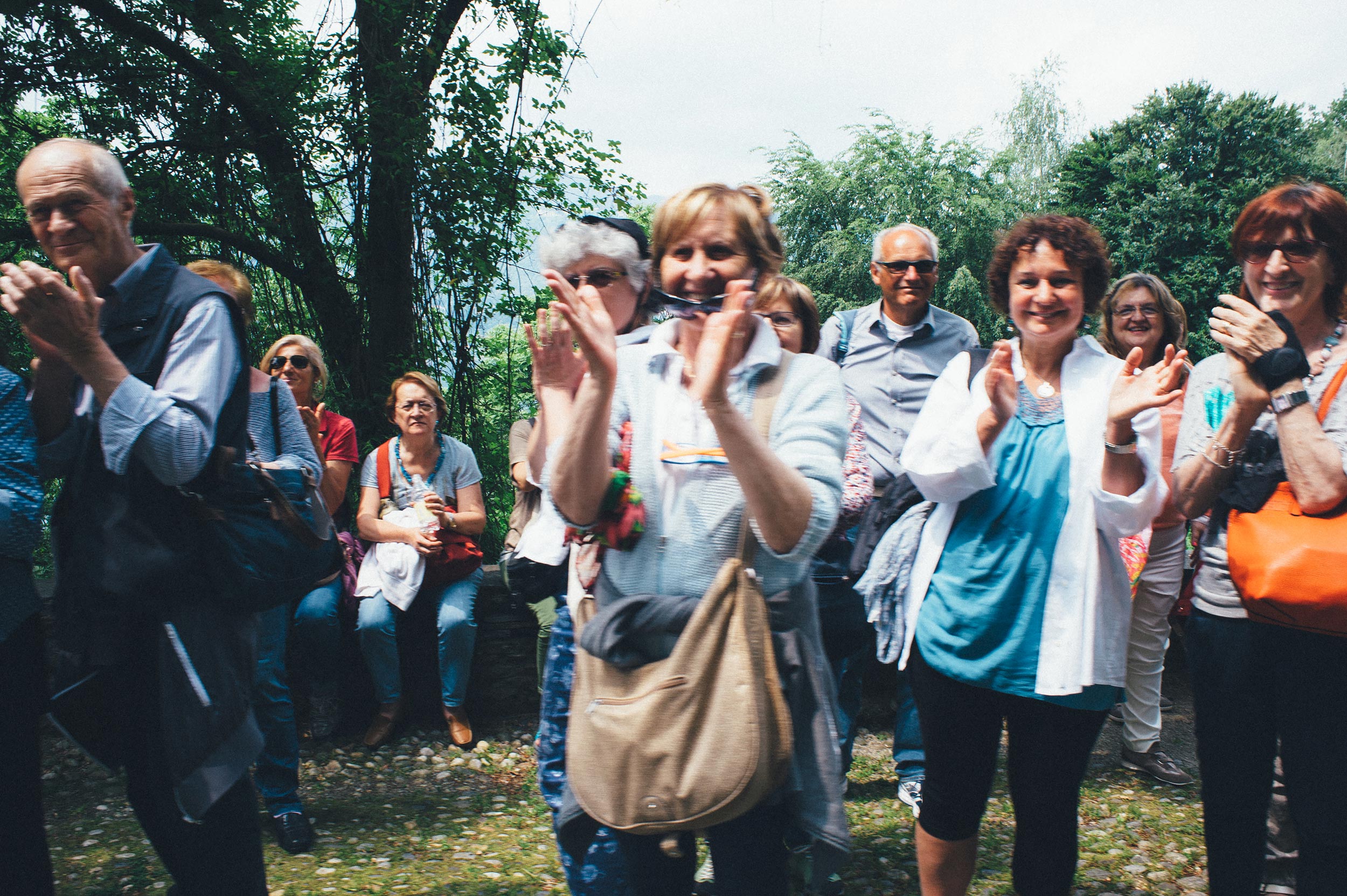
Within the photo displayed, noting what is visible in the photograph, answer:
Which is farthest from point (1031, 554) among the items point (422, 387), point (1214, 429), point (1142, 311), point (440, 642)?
point (422, 387)

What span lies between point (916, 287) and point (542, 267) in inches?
84.4

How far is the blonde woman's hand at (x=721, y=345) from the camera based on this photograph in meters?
1.55

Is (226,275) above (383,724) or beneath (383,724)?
above

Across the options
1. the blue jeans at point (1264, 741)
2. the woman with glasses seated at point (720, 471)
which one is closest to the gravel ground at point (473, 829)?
the blue jeans at point (1264, 741)

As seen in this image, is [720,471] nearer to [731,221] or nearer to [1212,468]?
[731,221]

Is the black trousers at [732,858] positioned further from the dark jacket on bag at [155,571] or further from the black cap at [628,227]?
the black cap at [628,227]

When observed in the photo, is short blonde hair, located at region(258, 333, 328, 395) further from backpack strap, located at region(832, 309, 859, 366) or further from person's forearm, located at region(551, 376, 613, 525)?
person's forearm, located at region(551, 376, 613, 525)

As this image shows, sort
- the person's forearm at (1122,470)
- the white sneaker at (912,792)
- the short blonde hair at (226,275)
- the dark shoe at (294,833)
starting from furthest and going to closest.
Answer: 1. the white sneaker at (912,792)
2. the dark shoe at (294,833)
3. the short blonde hair at (226,275)
4. the person's forearm at (1122,470)

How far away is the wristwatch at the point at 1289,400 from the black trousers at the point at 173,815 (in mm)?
2538

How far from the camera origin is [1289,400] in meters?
2.04

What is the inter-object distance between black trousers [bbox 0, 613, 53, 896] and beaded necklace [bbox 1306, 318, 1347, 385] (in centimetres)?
313

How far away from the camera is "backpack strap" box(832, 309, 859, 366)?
13.2ft

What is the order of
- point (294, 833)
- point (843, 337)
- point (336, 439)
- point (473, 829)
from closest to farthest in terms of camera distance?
point (294, 833)
point (473, 829)
point (843, 337)
point (336, 439)

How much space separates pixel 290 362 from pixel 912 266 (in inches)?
117
